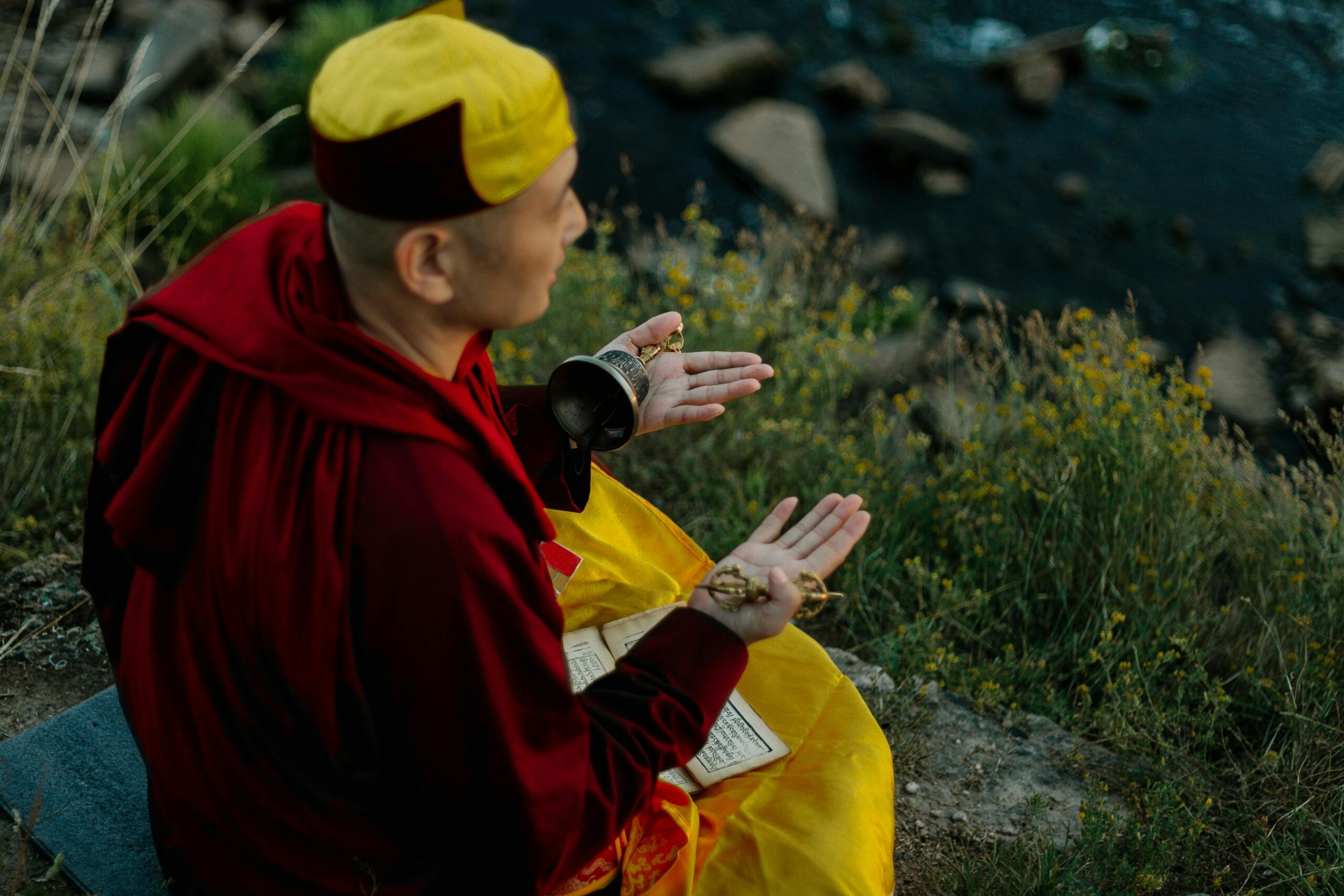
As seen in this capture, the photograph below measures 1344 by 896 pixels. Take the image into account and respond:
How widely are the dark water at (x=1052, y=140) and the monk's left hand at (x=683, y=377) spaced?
6.37 metres

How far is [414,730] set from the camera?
137cm

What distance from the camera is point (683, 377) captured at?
Answer: 89.9 inches

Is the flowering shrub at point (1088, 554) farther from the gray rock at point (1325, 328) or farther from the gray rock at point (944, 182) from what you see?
the gray rock at point (944, 182)

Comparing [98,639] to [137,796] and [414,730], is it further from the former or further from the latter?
A: [414,730]

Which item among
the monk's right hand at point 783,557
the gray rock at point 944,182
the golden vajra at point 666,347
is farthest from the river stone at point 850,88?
the monk's right hand at point 783,557

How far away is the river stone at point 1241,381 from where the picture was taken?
6957mm

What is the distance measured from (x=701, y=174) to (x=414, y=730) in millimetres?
8012

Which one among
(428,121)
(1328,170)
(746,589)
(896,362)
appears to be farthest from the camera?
(1328,170)

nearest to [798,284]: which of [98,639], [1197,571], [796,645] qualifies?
[1197,571]

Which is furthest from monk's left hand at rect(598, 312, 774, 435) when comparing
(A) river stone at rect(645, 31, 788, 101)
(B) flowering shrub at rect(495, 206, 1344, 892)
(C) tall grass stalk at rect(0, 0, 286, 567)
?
(A) river stone at rect(645, 31, 788, 101)

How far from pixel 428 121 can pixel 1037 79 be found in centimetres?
1036

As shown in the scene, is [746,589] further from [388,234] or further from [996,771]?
[996,771]

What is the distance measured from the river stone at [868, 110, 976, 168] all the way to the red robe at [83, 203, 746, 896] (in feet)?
27.6

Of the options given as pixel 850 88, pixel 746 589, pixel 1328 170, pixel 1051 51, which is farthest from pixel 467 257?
pixel 1051 51
